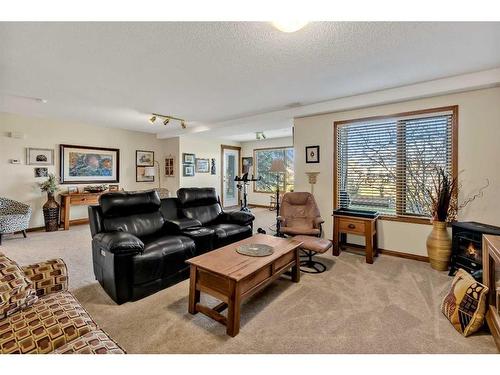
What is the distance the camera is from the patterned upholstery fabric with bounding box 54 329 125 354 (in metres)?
1.10

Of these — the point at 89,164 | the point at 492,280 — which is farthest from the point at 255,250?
the point at 89,164

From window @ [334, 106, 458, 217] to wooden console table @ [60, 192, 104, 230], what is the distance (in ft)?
16.7

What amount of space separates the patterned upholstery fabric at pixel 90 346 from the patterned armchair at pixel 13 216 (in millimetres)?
4268

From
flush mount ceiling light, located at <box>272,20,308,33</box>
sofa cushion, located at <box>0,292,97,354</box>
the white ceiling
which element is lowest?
sofa cushion, located at <box>0,292,97,354</box>

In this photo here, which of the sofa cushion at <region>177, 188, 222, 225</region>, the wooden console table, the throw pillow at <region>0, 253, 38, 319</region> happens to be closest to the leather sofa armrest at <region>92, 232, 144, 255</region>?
the throw pillow at <region>0, 253, 38, 319</region>

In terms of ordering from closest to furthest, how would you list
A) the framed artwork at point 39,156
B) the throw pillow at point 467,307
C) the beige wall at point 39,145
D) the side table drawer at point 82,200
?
the throw pillow at point 467,307 < the beige wall at point 39,145 < the framed artwork at point 39,156 < the side table drawer at point 82,200

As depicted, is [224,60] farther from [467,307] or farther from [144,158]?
[144,158]

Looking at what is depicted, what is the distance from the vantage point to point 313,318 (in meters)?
2.04

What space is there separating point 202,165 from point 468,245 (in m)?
6.28

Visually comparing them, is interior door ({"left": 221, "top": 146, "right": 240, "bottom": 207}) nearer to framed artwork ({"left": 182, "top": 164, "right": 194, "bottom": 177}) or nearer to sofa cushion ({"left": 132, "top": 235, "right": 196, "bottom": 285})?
framed artwork ({"left": 182, "top": 164, "right": 194, "bottom": 177})

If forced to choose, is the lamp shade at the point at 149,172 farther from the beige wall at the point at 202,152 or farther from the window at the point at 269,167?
the window at the point at 269,167

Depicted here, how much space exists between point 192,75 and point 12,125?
427 centimetres

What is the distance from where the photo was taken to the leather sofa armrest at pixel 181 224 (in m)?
3.14

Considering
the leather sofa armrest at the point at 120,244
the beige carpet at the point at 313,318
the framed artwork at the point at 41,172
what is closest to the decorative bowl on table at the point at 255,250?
the beige carpet at the point at 313,318
